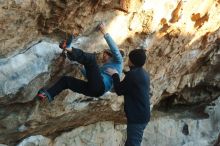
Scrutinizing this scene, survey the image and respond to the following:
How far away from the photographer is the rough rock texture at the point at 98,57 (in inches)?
220

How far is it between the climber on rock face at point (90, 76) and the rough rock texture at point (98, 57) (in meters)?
0.32

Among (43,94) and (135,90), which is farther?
(43,94)

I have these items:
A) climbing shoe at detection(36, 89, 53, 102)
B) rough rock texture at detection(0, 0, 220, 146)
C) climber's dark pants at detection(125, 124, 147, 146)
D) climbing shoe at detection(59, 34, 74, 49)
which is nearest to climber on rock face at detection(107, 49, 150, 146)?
climber's dark pants at detection(125, 124, 147, 146)

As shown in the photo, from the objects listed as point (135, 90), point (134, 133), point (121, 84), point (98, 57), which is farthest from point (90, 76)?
point (98, 57)

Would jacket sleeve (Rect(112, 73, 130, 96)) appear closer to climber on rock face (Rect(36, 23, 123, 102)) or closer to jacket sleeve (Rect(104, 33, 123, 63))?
climber on rock face (Rect(36, 23, 123, 102))

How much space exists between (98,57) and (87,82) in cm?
83

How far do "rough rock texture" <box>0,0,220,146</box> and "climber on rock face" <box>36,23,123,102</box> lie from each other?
1.06ft

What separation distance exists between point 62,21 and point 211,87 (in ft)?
14.4

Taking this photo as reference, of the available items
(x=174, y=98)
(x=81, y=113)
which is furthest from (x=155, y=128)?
(x=81, y=113)

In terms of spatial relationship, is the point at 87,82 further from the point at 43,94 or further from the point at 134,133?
the point at 134,133

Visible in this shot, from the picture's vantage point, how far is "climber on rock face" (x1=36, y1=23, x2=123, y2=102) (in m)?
5.36

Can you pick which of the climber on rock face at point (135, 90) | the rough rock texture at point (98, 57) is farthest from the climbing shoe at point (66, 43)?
the climber on rock face at point (135, 90)

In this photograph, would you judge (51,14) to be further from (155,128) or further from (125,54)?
(155,128)

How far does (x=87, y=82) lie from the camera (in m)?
5.54
